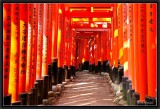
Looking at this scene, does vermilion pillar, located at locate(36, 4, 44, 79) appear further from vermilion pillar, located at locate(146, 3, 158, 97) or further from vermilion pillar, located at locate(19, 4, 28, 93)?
vermilion pillar, located at locate(146, 3, 158, 97)

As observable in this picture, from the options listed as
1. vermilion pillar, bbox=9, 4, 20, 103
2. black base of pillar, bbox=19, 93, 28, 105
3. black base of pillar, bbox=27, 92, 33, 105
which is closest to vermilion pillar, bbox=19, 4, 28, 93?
black base of pillar, bbox=19, 93, 28, 105

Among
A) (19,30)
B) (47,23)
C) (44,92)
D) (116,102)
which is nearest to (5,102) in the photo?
(19,30)

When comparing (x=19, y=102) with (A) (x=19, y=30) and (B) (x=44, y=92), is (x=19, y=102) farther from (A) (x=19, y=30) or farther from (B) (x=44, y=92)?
(B) (x=44, y=92)

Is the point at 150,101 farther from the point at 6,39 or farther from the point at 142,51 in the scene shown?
the point at 6,39

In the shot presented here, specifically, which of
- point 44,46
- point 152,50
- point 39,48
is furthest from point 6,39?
point 44,46

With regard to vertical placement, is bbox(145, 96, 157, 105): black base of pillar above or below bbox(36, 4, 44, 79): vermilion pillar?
below

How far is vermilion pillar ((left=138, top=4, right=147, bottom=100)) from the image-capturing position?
6.13 m

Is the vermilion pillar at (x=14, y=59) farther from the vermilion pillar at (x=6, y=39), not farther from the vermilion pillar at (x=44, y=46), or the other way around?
the vermilion pillar at (x=44, y=46)

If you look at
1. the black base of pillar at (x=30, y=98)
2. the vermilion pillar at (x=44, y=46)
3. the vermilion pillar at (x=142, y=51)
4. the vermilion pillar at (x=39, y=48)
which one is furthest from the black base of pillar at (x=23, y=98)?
the vermilion pillar at (x=44, y=46)

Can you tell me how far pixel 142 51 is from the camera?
20.4ft

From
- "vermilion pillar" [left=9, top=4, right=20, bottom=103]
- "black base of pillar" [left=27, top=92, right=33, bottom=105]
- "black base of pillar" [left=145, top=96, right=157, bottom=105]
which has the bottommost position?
"black base of pillar" [left=27, top=92, right=33, bottom=105]

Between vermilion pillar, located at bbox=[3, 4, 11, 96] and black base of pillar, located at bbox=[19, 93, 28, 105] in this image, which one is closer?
vermilion pillar, located at bbox=[3, 4, 11, 96]

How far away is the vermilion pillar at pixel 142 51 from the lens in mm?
6129

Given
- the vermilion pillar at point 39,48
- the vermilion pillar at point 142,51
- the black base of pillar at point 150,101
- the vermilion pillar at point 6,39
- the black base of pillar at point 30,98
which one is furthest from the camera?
the vermilion pillar at point 39,48
